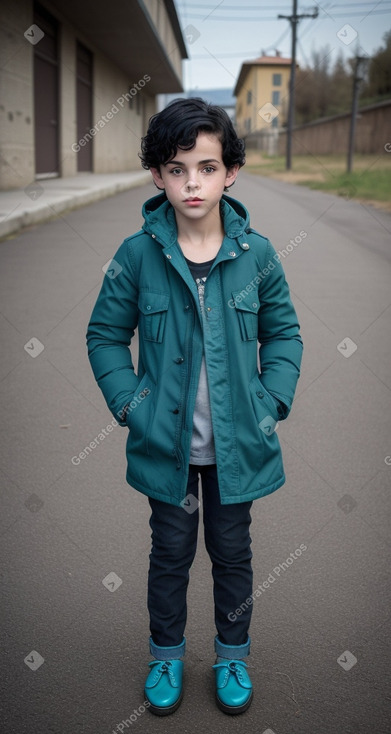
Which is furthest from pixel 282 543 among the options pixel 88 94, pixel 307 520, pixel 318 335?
pixel 88 94

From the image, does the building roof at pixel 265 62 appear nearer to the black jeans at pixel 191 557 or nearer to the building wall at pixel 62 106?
the building wall at pixel 62 106

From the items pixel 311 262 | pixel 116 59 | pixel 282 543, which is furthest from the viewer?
pixel 116 59

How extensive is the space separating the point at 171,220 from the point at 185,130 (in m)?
0.26

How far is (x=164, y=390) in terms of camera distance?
202 cm

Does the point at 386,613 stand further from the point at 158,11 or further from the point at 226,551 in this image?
the point at 158,11

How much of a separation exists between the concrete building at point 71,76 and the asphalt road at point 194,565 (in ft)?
33.1

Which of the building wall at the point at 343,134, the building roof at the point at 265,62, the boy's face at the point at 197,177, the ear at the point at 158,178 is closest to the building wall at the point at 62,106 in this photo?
the building wall at the point at 343,134

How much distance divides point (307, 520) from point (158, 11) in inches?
918

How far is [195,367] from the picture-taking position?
6.64ft

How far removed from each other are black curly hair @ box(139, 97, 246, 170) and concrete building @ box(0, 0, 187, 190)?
39.8 feet

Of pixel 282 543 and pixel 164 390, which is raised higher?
pixel 164 390

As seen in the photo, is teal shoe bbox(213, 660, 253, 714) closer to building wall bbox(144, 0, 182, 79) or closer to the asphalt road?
the asphalt road

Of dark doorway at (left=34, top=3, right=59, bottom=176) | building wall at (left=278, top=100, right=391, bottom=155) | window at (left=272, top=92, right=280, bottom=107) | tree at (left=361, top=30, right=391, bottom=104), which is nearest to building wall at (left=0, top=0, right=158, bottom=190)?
dark doorway at (left=34, top=3, right=59, bottom=176)

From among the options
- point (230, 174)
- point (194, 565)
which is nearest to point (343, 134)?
point (194, 565)
